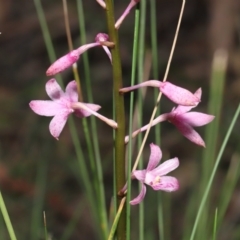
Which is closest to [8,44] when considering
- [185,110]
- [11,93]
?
[11,93]

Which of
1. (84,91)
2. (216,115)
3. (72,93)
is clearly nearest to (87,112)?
(72,93)

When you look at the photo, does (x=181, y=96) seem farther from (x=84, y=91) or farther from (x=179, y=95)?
(x=84, y=91)

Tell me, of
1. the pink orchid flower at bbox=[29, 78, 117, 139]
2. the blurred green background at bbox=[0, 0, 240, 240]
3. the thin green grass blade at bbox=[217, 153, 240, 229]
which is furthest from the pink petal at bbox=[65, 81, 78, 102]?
the blurred green background at bbox=[0, 0, 240, 240]

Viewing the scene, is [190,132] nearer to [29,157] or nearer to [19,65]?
[29,157]

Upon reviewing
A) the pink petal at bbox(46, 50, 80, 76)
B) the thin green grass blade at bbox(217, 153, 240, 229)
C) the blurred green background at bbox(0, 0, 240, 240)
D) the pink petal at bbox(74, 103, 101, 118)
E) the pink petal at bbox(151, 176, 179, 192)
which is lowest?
the blurred green background at bbox(0, 0, 240, 240)

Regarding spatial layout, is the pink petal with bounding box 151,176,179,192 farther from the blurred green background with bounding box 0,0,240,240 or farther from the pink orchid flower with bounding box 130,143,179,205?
the blurred green background with bounding box 0,0,240,240

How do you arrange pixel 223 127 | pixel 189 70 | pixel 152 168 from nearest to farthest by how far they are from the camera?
1. pixel 152 168
2. pixel 223 127
3. pixel 189 70

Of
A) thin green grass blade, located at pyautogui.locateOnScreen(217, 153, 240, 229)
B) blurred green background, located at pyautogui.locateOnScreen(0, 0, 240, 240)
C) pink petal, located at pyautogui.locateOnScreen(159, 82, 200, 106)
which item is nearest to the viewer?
pink petal, located at pyautogui.locateOnScreen(159, 82, 200, 106)

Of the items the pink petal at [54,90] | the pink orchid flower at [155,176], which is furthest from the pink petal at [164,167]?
the pink petal at [54,90]
